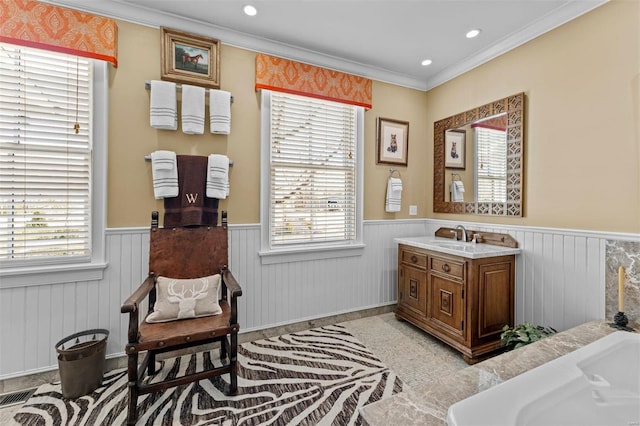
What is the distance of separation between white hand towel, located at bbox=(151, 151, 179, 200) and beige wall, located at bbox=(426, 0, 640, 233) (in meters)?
2.97

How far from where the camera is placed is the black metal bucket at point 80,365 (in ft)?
5.94

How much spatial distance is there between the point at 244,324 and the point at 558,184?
2925mm

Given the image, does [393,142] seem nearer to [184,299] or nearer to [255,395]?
[184,299]

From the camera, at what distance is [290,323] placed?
2.78 meters

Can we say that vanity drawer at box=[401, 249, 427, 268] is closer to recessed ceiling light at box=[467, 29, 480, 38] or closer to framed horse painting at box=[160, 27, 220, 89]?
recessed ceiling light at box=[467, 29, 480, 38]

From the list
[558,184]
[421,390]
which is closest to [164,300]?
[421,390]

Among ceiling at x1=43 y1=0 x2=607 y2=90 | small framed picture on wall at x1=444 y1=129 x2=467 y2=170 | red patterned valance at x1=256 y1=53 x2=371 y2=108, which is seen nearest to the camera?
ceiling at x1=43 y1=0 x2=607 y2=90

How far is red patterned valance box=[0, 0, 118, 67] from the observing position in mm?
1861

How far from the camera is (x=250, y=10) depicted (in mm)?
2184

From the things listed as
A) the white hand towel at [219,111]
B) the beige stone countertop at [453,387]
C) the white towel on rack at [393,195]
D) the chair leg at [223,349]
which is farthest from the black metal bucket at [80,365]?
the white towel on rack at [393,195]

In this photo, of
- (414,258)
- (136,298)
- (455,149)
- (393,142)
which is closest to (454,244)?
(414,258)

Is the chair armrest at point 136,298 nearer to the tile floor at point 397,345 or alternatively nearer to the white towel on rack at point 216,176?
the white towel on rack at point 216,176

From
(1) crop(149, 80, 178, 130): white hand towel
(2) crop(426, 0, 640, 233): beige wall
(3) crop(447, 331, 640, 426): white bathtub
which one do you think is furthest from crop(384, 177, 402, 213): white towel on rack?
(1) crop(149, 80, 178, 130): white hand towel

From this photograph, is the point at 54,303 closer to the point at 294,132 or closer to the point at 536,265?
the point at 294,132
